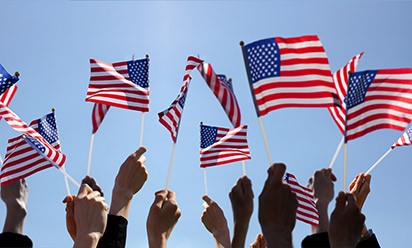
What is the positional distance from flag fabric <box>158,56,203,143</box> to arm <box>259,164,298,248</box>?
4215 mm

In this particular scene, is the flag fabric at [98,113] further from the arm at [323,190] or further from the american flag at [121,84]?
the arm at [323,190]

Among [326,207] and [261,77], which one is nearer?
[326,207]

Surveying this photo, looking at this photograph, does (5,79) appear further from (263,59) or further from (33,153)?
(263,59)

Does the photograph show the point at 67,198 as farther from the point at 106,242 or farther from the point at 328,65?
the point at 328,65

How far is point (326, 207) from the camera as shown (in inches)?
235

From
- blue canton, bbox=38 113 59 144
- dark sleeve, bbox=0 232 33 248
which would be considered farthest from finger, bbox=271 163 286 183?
blue canton, bbox=38 113 59 144

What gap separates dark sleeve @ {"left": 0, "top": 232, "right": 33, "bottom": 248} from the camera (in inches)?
195

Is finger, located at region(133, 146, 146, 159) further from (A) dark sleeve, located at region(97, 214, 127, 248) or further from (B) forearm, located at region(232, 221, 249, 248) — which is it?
(B) forearm, located at region(232, 221, 249, 248)

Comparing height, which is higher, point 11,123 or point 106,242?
point 11,123

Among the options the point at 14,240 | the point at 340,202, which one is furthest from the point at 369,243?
the point at 14,240

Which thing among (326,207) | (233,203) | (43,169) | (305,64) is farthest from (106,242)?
(43,169)

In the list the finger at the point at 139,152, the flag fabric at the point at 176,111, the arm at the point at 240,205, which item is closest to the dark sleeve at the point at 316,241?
the arm at the point at 240,205

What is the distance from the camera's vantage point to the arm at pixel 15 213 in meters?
4.99

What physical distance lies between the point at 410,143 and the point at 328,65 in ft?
→ 11.8
